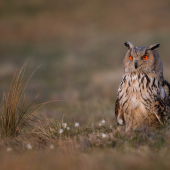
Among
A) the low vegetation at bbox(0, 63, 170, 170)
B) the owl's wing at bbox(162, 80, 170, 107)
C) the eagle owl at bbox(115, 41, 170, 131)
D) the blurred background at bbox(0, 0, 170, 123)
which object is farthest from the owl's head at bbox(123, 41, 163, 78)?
the blurred background at bbox(0, 0, 170, 123)

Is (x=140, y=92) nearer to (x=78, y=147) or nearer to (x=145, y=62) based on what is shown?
(x=145, y=62)

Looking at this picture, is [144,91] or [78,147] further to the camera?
[144,91]

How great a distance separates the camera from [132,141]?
3.40m

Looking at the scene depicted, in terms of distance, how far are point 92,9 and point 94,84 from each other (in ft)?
75.8

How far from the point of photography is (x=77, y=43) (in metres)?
24.4

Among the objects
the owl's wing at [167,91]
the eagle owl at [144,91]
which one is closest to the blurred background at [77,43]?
the eagle owl at [144,91]

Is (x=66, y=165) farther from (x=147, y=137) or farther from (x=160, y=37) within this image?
(x=160, y=37)

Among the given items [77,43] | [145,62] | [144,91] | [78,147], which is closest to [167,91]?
[144,91]

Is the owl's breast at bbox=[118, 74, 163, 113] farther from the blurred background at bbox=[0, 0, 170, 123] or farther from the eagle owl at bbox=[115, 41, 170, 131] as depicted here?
the blurred background at bbox=[0, 0, 170, 123]

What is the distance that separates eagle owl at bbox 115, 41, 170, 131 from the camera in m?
4.25

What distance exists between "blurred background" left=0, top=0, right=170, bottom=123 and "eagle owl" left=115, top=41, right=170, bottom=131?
1.87 metres

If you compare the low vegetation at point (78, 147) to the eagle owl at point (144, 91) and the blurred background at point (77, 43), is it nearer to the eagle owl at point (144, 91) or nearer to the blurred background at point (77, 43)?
the eagle owl at point (144, 91)

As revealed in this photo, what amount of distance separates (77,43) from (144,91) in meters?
20.4

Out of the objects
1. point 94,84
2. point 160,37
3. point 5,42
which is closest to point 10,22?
point 5,42
